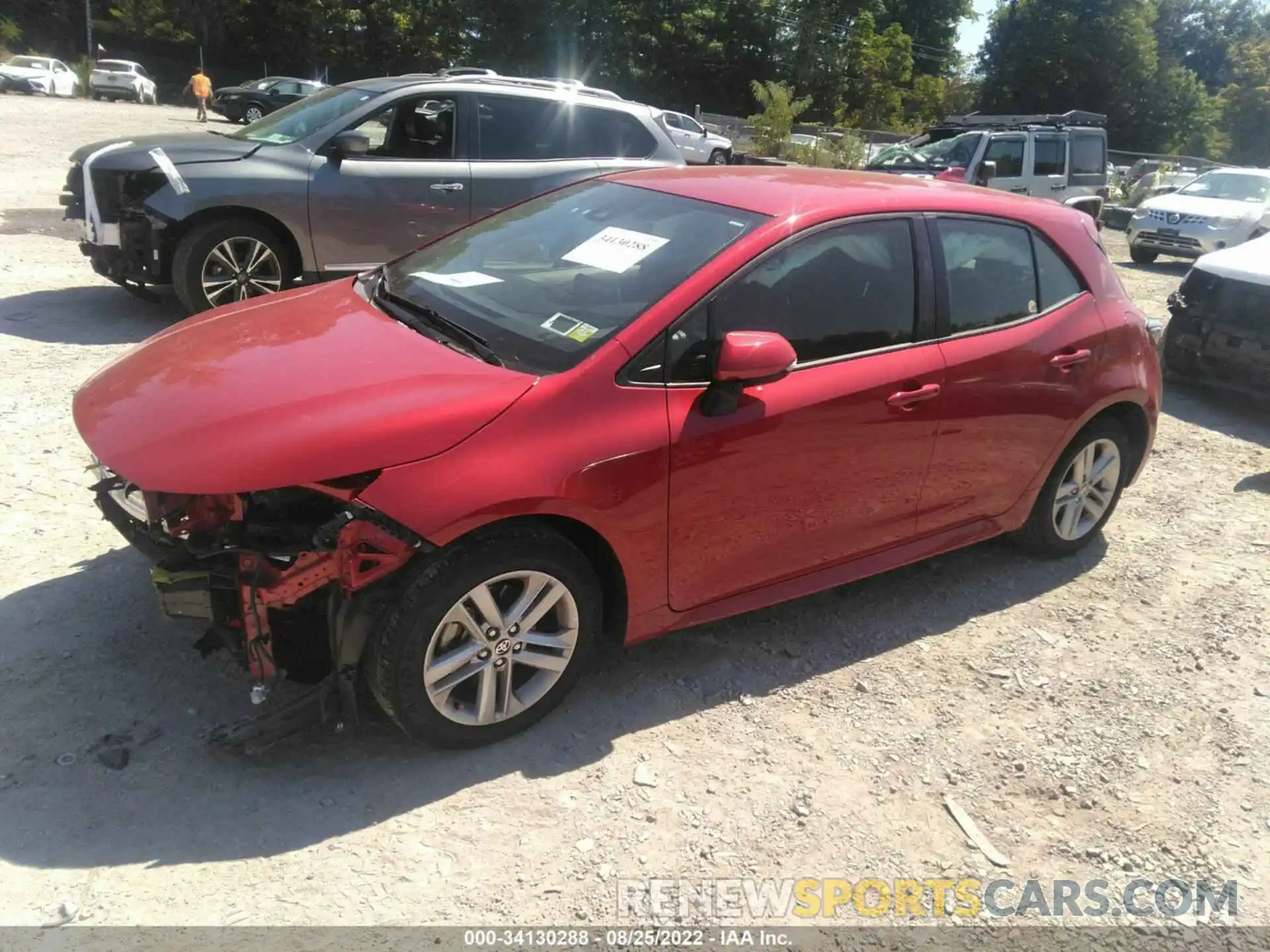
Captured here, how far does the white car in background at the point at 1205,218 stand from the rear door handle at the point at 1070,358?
39.1 ft

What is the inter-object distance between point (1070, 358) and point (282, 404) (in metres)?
3.21

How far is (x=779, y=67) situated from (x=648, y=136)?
4139 cm

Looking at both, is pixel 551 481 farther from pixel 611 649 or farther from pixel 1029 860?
pixel 1029 860

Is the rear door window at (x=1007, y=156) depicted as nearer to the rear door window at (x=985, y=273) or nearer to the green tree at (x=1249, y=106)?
the rear door window at (x=985, y=273)

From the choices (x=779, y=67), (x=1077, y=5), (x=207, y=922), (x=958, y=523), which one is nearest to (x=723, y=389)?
(x=958, y=523)

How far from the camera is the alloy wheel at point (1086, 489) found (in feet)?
14.8

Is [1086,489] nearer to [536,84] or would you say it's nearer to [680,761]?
[680,761]

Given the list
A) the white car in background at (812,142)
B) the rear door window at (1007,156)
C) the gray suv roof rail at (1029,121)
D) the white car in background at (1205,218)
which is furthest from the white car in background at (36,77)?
the white car in background at (1205,218)

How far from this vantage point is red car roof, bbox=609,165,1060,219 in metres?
3.56

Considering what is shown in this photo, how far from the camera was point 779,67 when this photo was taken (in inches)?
1795

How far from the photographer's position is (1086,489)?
15.1ft

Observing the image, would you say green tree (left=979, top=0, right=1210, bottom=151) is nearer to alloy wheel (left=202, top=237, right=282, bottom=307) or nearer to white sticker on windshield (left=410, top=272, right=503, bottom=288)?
alloy wheel (left=202, top=237, right=282, bottom=307)

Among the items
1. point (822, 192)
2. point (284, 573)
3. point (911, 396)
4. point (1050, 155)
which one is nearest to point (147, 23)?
point (1050, 155)

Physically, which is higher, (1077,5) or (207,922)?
(1077,5)
